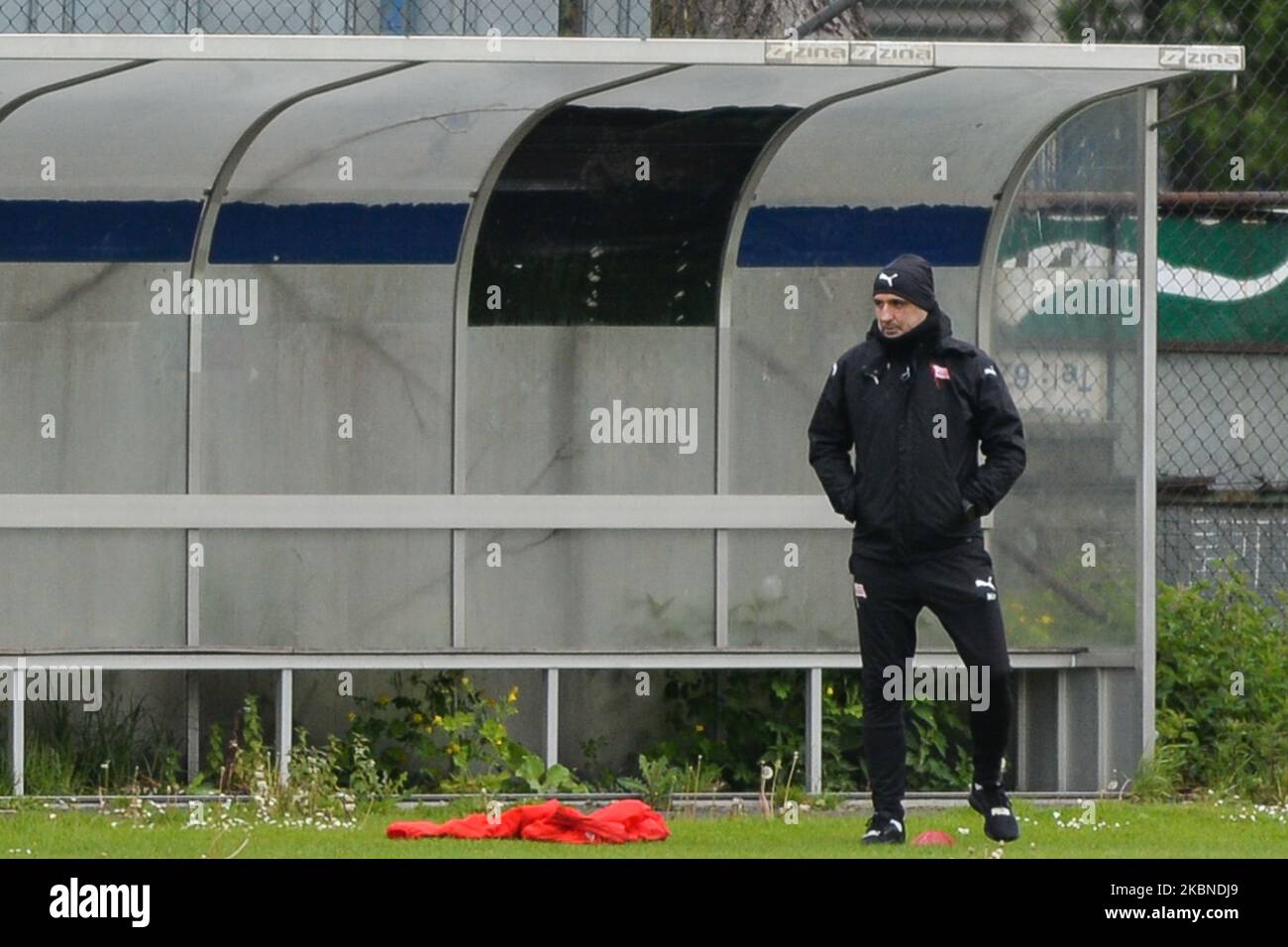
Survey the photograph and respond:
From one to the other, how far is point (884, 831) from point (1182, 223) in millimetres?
4011

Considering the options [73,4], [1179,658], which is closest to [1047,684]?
[1179,658]

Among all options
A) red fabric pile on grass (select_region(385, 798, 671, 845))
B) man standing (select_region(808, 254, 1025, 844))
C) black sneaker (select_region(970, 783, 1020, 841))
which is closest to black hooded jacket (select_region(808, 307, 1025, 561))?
man standing (select_region(808, 254, 1025, 844))

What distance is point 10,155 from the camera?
896cm

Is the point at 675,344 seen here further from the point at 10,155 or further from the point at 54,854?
the point at 54,854

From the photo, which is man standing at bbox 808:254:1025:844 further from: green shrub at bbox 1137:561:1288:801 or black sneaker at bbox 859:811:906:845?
green shrub at bbox 1137:561:1288:801

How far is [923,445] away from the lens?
691 cm

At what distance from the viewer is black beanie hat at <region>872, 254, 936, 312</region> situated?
6.82 metres

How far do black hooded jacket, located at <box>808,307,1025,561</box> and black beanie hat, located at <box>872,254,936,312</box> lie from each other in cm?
8

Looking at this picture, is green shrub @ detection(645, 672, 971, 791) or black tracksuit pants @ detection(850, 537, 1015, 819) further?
green shrub @ detection(645, 672, 971, 791)

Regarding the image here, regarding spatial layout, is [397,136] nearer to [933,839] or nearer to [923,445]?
[923,445]

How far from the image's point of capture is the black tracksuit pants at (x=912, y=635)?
6.95 m

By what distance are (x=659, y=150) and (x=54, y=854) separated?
375cm

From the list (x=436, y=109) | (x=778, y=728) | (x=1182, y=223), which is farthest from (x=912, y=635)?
(x=1182, y=223)

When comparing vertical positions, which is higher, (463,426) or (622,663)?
(463,426)
